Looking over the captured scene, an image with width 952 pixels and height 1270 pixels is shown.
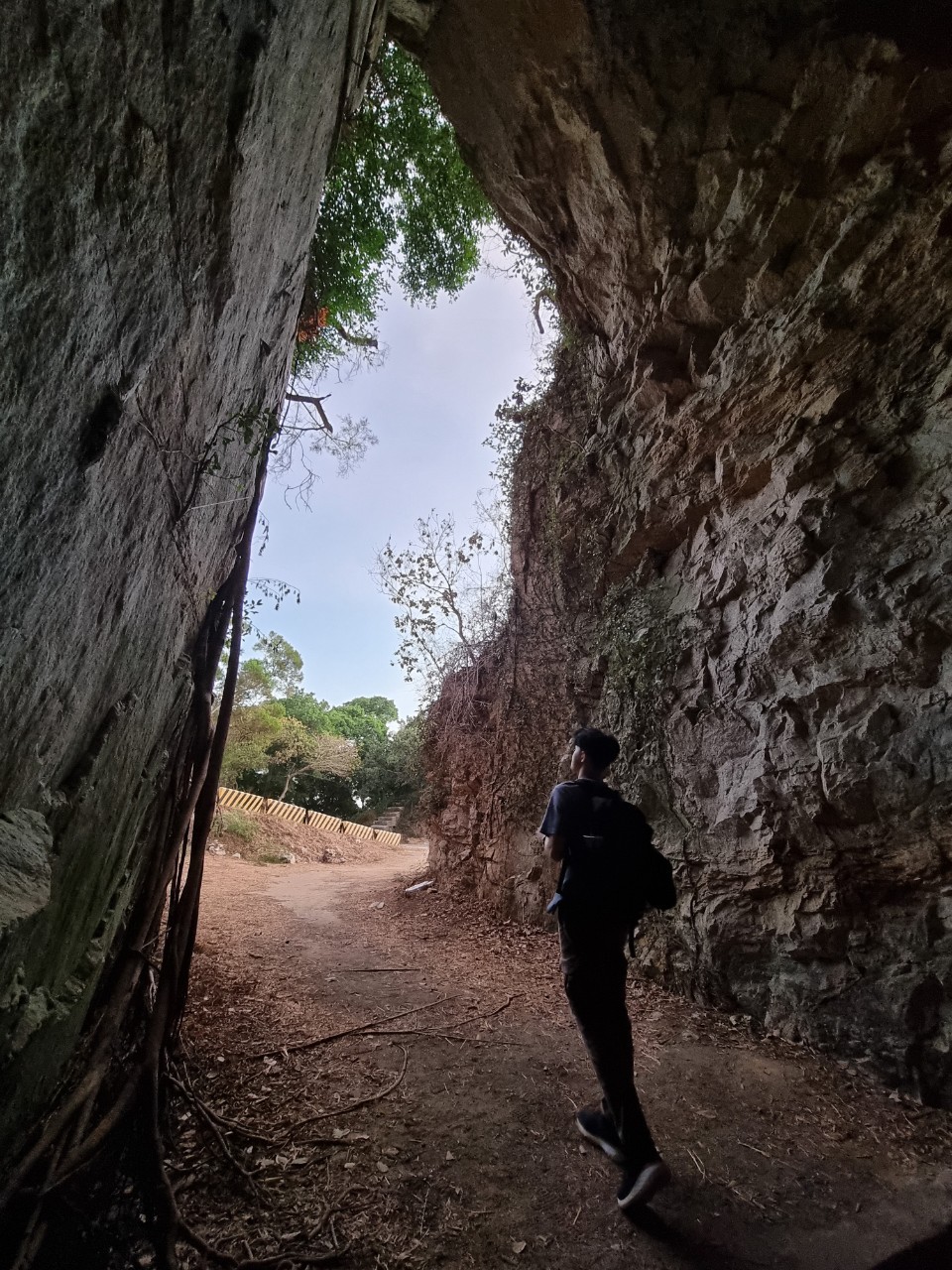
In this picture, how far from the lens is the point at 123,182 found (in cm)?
144

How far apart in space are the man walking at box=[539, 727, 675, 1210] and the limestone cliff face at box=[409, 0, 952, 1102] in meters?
2.18

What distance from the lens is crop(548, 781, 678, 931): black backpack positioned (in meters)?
2.75

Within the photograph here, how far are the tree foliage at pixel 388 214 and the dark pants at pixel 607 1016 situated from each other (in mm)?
8118

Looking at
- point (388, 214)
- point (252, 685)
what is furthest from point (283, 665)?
point (388, 214)

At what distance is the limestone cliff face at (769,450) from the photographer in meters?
3.93

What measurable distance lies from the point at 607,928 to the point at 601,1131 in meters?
1.11

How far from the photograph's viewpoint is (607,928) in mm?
2746

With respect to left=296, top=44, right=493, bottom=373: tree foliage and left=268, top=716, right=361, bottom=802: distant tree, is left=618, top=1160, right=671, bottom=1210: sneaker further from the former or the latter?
left=268, top=716, right=361, bottom=802: distant tree

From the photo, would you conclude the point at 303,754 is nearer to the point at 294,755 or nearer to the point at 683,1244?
the point at 294,755

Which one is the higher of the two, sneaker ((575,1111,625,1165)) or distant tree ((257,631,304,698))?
distant tree ((257,631,304,698))

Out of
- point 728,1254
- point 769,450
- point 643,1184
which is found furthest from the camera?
point 769,450

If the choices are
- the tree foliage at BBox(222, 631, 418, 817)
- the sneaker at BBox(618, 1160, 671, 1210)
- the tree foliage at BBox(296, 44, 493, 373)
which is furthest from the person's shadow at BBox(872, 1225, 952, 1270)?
the tree foliage at BBox(222, 631, 418, 817)

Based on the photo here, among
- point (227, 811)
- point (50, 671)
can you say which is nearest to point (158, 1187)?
point (50, 671)

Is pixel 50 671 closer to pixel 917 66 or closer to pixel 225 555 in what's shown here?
pixel 225 555
